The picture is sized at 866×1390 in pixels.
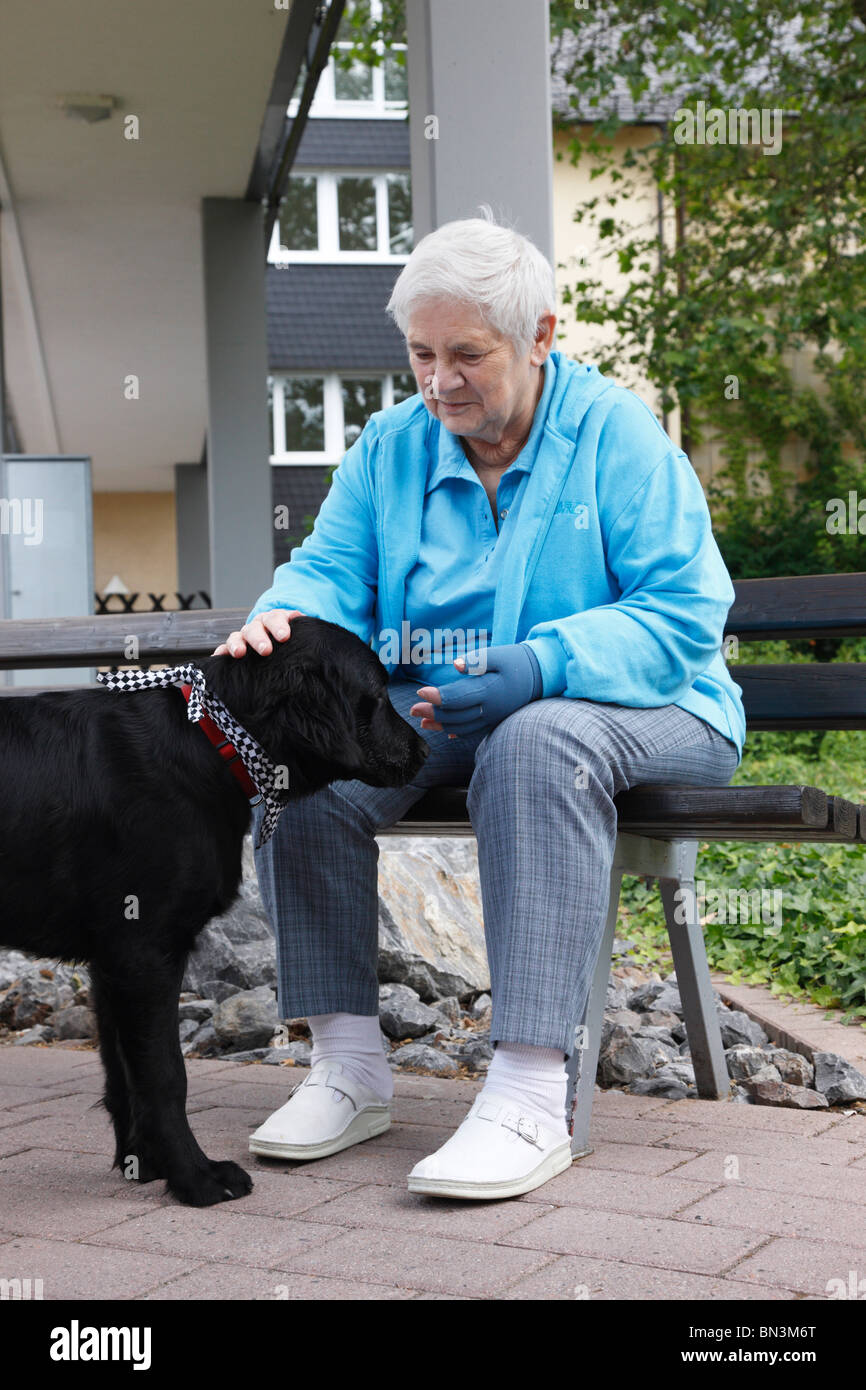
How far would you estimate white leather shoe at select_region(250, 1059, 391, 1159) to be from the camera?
2.69 meters

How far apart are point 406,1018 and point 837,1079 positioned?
1200 millimetres

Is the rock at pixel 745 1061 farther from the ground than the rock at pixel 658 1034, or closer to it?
farther from the ground

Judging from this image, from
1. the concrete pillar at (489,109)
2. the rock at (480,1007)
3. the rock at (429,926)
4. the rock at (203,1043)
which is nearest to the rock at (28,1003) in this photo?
the rock at (203,1043)

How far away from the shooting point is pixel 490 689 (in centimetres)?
251

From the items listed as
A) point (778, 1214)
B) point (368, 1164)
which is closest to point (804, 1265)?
point (778, 1214)

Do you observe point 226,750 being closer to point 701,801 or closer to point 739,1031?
point 701,801

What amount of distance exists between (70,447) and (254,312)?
1229cm

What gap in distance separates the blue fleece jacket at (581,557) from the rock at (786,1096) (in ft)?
2.76

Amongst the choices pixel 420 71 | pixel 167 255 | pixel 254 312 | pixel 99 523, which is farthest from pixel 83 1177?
pixel 99 523

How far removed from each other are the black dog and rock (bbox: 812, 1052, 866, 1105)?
1.35 m

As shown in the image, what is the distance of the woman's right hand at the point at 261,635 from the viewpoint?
2615mm

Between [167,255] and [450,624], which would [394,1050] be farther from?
[167,255]

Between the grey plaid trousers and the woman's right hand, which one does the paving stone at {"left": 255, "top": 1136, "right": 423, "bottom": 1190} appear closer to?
the grey plaid trousers

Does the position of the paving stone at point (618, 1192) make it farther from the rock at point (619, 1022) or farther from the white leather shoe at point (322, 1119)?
the rock at point (619, 1022)
